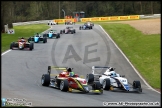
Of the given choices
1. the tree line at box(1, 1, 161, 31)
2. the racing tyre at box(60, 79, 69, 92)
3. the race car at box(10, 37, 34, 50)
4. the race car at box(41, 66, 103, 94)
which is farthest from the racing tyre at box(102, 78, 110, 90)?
the tree line at box(1, 1, 161, 31)

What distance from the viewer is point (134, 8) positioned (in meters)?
123

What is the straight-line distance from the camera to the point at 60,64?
2822cm

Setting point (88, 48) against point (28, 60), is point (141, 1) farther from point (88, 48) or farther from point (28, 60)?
point (28, 60)

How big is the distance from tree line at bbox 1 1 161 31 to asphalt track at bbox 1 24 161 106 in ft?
261

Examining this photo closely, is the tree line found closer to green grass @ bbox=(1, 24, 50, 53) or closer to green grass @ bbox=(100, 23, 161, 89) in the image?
green grass @ bbox=(1, 24, 50, 53)

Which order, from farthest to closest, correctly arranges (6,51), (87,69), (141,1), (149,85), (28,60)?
(141,1) → (6,51) → (28,60) → (87,69) → (149,85)

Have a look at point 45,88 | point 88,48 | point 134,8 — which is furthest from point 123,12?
point 45,88

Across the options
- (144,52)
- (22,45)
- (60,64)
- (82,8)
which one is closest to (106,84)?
(60,64)

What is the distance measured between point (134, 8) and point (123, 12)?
4.25 meters

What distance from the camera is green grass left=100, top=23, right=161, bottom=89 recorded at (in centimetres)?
2527

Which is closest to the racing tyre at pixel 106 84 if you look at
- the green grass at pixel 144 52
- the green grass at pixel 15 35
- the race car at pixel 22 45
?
the green grass at pixel 144 52

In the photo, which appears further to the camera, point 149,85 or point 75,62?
point 75,62

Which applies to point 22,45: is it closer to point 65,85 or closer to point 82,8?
point 65,85

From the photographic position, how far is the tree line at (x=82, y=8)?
4783 inches
